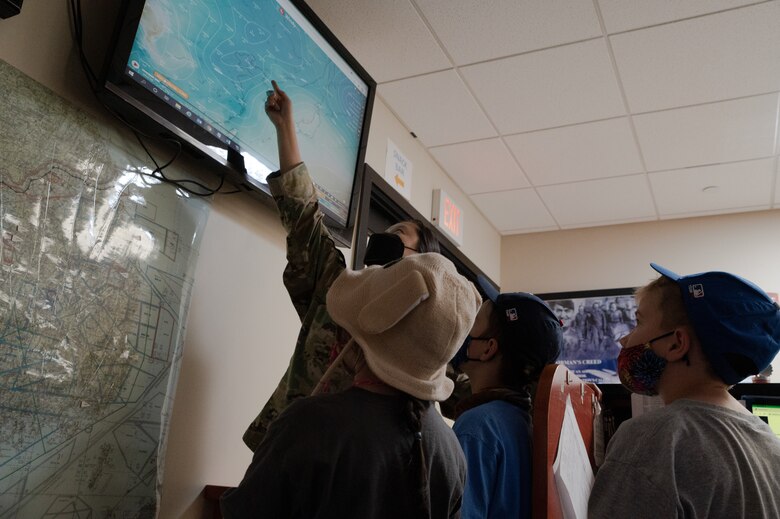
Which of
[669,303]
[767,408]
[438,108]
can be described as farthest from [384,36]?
[767,408]

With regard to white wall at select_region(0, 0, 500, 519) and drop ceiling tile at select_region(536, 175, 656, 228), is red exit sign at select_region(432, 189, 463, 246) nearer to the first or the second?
drop ceiling tile at select_region(536, 175, 656, 228)

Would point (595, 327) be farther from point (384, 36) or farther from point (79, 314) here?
point (79, 314)

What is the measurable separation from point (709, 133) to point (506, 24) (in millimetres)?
1364

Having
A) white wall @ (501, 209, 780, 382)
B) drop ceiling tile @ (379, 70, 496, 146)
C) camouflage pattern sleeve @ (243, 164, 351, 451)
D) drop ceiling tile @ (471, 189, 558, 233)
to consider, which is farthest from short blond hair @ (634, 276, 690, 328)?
white wall @ (501, 209, 780, 382)

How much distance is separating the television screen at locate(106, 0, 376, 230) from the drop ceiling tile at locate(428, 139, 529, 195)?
111cm

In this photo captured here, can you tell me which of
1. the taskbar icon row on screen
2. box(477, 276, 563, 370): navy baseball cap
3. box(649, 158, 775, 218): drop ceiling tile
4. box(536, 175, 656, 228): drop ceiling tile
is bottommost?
box(477, 276, 563, 370): navy baseball cap

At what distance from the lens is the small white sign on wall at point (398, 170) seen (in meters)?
2.98

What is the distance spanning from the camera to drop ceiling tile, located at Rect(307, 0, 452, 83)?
2.36m

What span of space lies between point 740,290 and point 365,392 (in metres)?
0.85

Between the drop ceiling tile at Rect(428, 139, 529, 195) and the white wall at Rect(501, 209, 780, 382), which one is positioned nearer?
the drop ceiling tile at Rect(428, 139, 529, 195)

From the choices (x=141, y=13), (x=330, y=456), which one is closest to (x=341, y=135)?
(x=141, y=13)

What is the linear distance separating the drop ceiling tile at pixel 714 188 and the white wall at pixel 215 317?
254 centimetres

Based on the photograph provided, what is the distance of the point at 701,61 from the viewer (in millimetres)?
2559

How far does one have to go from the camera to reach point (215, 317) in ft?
5.82
